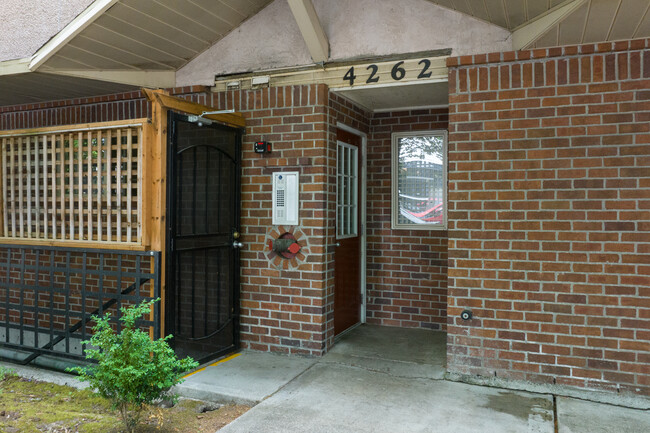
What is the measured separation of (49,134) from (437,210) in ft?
13.9

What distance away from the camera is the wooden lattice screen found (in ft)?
14.2

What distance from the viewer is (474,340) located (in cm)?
432

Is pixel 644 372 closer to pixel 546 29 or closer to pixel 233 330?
pixel 546 29

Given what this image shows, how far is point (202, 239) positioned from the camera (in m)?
4.62

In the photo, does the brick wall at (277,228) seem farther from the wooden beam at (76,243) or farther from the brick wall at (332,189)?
the wooden beam at (76,243)

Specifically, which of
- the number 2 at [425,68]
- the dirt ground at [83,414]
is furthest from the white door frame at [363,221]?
the dirt ground at [83,414]

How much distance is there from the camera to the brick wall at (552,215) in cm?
390

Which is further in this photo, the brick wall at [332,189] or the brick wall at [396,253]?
the brick wall at [396,253]

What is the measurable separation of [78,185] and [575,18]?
4.51m

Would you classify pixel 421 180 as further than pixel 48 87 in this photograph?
Yes

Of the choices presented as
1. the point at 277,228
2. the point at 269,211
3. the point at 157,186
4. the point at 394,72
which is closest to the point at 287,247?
the point at 277,228

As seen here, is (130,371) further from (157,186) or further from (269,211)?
(269,211)

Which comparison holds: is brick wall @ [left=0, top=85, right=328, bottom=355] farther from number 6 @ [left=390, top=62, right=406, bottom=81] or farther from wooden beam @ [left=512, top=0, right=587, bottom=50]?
wooden beam @ [left=512, top=0, right=587, bottom=50]

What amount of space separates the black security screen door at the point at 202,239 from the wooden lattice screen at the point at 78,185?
34 centimetres
